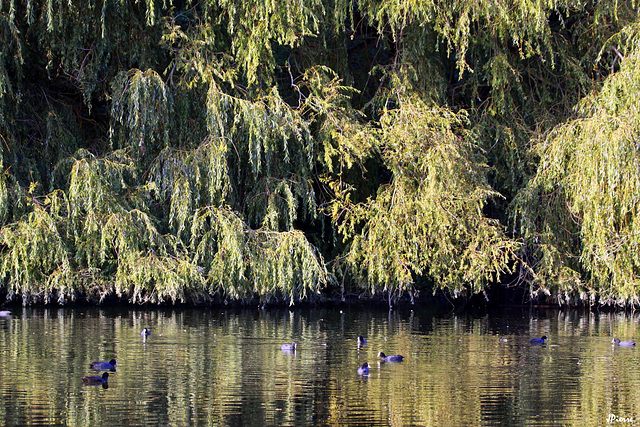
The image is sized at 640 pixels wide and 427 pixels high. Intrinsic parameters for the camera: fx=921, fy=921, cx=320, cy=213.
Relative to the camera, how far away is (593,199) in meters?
16.8

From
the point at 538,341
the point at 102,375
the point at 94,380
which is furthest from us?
the point at 538,341

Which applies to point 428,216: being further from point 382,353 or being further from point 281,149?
point 382,353

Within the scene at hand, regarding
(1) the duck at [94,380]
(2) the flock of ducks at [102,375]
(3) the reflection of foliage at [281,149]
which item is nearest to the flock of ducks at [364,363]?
(2) the flock of ducks at [102,375]

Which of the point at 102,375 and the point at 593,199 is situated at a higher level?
the point at 593,199

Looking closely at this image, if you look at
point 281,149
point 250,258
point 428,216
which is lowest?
point 250,258

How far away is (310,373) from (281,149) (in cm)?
878

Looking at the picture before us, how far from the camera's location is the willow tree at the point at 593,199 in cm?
1661

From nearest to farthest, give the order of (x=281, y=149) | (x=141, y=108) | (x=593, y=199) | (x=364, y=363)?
(x=364, y=363) < (x=593, y=199) < (x=141, y=108) < (x=281, y=149)

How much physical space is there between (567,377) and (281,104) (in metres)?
9.20

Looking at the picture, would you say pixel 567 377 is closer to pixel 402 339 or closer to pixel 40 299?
pixel 402 339

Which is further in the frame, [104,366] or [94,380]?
[104,366]

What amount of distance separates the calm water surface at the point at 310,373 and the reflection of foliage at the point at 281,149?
1.27m

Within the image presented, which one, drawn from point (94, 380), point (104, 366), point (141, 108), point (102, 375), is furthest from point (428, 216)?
point (94, 380)

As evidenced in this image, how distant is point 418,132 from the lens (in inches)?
698
